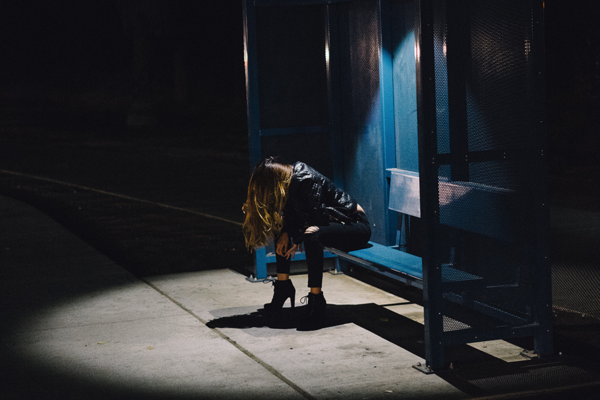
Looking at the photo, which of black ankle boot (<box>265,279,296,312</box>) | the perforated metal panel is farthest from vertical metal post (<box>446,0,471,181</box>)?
black ankle boot (<box>265,279,296,312</box>)

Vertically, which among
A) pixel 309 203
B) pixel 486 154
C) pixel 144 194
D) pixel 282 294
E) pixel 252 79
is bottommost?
pixel 282 294

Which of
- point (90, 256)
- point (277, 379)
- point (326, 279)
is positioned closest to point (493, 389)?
point (277, 379)

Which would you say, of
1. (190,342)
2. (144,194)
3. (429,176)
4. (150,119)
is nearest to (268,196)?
(190,342)

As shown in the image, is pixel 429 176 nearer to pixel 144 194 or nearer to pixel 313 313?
pixel 313 313

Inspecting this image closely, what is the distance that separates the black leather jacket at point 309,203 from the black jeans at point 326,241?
0.07m

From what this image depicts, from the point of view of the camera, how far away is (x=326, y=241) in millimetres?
6363

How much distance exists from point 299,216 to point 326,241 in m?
0.28

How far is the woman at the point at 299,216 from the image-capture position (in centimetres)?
626

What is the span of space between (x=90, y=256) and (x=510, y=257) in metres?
5.40

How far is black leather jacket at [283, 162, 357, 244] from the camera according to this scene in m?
6.29

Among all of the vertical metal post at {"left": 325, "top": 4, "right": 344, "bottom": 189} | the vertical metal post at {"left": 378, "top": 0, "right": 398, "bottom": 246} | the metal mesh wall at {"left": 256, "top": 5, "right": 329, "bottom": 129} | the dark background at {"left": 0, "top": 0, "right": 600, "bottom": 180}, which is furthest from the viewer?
the dark background at {"left": 0, "top": 0, "right": 600, "bottom": 180}

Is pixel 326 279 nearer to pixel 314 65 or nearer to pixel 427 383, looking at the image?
pixel 314 65

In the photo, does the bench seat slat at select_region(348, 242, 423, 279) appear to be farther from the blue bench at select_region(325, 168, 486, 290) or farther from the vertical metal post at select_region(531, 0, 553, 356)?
the vertical metal post at select_region(531, 0, 553, 356)

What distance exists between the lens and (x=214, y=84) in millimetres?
46250
